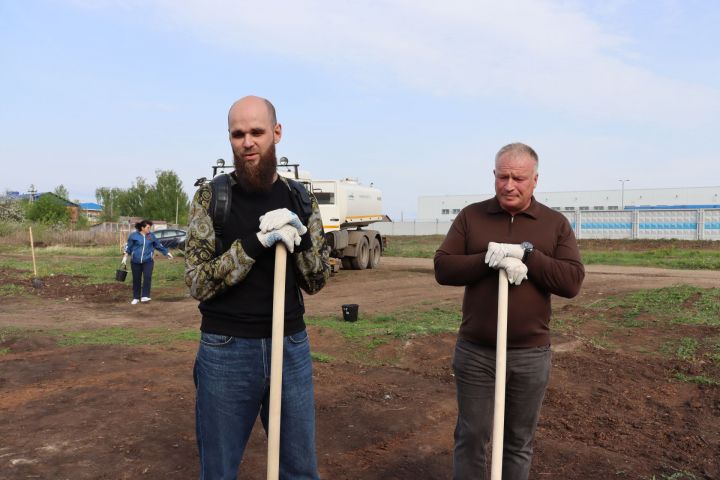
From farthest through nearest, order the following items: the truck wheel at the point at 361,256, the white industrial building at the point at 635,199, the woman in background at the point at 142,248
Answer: the white industrial building at the point at 635,199 < the truck wheel at the point at 361,256 < the woman in background at the point at 142,248

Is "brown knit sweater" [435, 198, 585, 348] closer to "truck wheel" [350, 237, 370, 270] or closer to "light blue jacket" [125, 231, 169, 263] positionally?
"light blue jacket" [125, 231, 169, 263]

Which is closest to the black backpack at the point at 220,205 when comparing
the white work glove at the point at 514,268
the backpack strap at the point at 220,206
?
the backpack strap at the point at 220,206

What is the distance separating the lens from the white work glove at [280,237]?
7.83ft

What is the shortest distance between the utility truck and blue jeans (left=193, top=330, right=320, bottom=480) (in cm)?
1247

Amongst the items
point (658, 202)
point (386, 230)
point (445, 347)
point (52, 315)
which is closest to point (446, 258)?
point (445, 347)

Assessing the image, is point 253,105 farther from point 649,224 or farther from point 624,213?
point 624,213

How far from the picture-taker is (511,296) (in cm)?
296

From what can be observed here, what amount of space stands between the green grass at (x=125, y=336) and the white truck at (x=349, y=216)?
655 centimetres

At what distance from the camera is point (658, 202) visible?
5703 cm

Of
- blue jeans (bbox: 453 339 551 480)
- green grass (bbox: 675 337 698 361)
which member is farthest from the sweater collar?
green grass (bbox: 675 337 698 361)

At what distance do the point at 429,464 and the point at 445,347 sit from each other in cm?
330

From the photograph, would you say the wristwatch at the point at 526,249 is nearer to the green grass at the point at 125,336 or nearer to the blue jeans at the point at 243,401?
the blue jeans at the point at 243,401

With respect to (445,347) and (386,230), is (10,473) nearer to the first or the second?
(445,347)

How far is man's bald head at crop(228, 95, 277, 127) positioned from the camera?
246 centimetres
